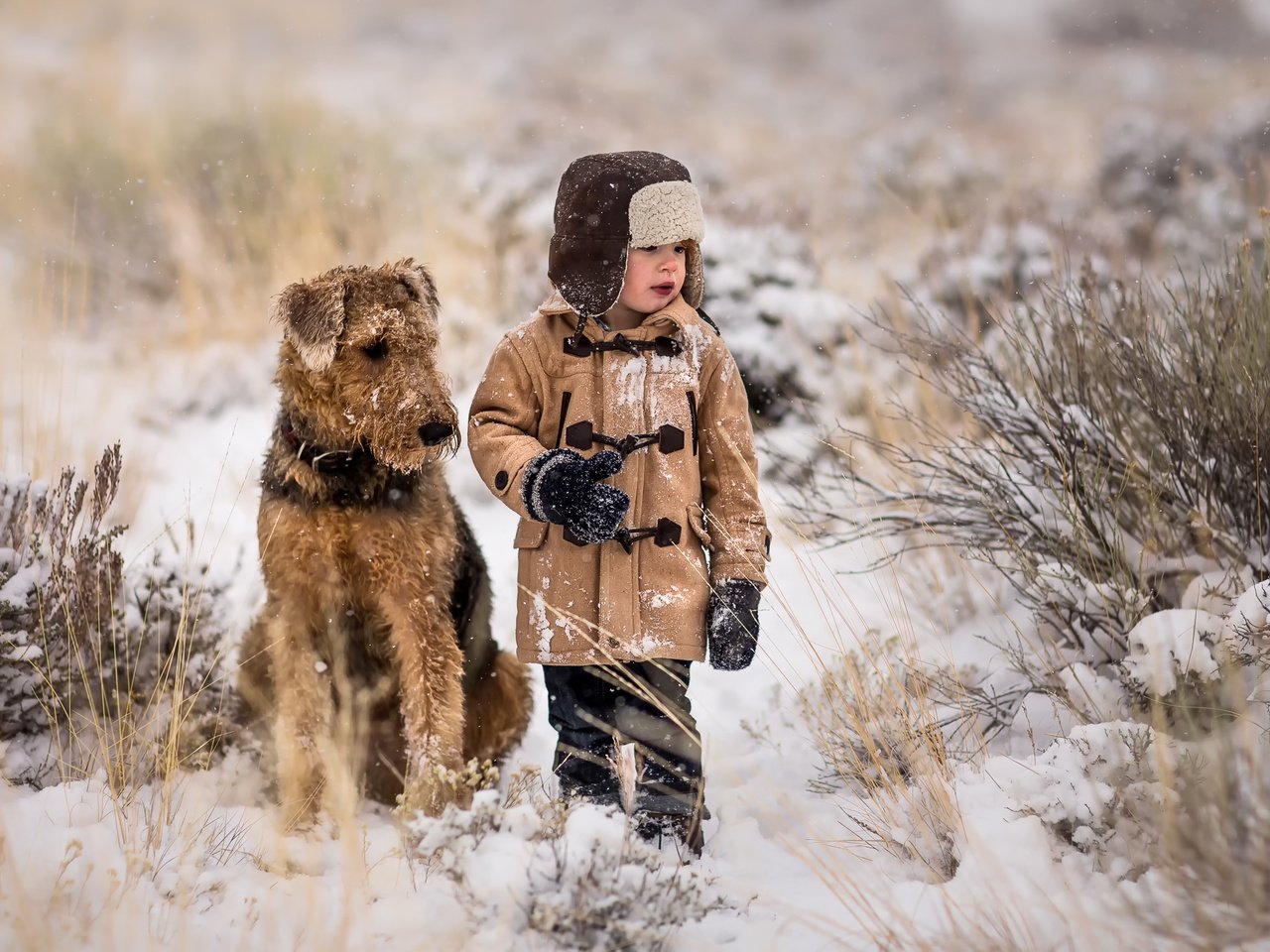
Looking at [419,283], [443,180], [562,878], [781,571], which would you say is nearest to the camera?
[562,878]

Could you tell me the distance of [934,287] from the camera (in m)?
8.36

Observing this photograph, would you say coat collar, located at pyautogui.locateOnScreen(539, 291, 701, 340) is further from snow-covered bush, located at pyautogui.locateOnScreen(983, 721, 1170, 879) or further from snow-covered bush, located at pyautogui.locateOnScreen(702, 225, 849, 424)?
snow-covered bush, located at pyautogui.locateOnScreen(702, 225, 849, 424)

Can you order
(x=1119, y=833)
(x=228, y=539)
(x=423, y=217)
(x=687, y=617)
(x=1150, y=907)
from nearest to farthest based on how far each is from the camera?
(x=1150, y=907)
(x=1119, y=833)
(x=687, y=617)
(x=228, y=539)
(x=423, y=217)

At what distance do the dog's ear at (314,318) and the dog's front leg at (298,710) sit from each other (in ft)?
2.80

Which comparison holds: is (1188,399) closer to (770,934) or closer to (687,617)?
(687,617)

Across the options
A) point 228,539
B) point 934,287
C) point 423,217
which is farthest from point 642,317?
point 423,217

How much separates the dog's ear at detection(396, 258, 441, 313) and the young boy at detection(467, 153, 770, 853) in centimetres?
43

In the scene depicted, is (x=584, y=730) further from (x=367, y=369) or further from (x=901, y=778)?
(x=367, y=369)

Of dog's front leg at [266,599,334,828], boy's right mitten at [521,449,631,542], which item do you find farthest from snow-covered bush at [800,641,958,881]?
dog's front leg at [266,599,334,828]

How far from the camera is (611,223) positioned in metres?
3.07

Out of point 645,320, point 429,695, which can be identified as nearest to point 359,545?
point 429,695

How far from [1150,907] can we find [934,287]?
22.9ft

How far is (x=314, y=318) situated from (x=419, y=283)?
438 millimetres

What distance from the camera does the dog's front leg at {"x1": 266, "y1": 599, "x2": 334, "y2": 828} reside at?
3.24 metres
